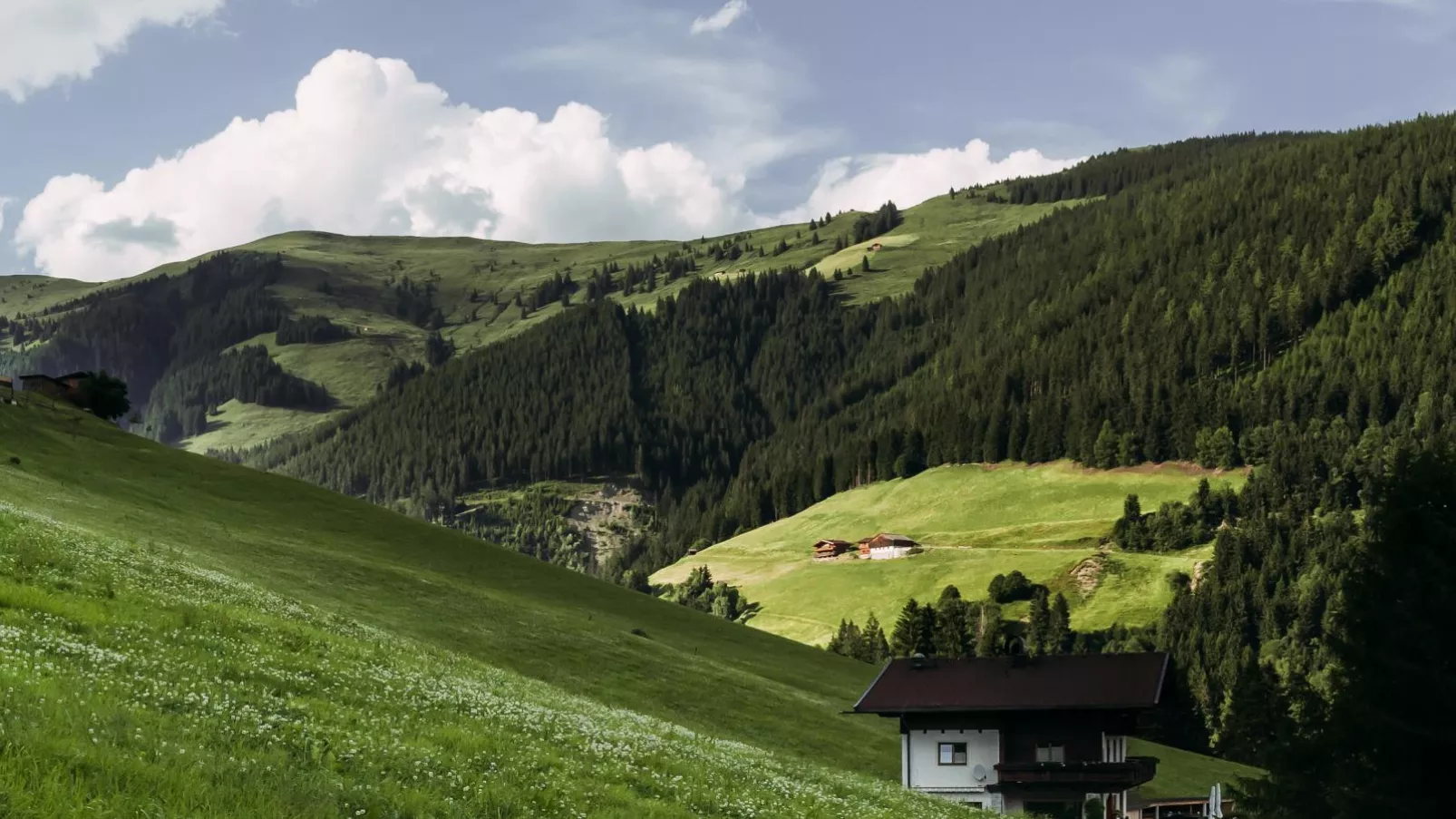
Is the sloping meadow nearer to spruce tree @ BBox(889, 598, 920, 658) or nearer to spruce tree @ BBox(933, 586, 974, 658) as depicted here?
spruce tree @ BBox(933, 586, 974, 658)

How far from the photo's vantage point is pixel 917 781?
69.4 meters

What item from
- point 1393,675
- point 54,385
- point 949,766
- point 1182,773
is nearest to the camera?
point 1393,675

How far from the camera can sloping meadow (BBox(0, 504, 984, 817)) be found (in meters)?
15.1

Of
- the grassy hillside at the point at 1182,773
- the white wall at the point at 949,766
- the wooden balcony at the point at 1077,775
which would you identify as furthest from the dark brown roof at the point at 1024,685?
the grassy hillside at the point at 1182,773

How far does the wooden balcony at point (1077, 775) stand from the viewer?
65500 mm

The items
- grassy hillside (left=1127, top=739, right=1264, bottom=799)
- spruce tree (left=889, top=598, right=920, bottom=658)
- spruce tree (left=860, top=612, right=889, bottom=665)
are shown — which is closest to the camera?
grassy hillside (left=1127, top=739, right=1264, bottom=799)

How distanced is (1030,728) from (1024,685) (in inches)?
88.2

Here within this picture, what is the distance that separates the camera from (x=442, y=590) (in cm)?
7688

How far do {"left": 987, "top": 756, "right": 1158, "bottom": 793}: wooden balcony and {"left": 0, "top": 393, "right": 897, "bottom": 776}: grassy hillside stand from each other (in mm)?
6188

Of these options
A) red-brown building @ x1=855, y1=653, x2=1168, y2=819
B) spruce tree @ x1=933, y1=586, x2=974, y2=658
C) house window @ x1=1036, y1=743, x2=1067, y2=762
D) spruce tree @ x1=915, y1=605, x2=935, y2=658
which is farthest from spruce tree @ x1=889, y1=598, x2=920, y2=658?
house window @ x1=1036, y1=743, x2=1067, y2=762

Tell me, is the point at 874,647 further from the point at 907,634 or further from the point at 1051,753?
the point at 1051,753

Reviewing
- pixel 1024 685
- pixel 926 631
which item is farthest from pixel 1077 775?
pixel 926 631

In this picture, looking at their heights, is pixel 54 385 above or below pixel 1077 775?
above

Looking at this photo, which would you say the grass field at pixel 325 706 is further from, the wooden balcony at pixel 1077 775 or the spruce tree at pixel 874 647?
the spruce tree at pixel 874 647
